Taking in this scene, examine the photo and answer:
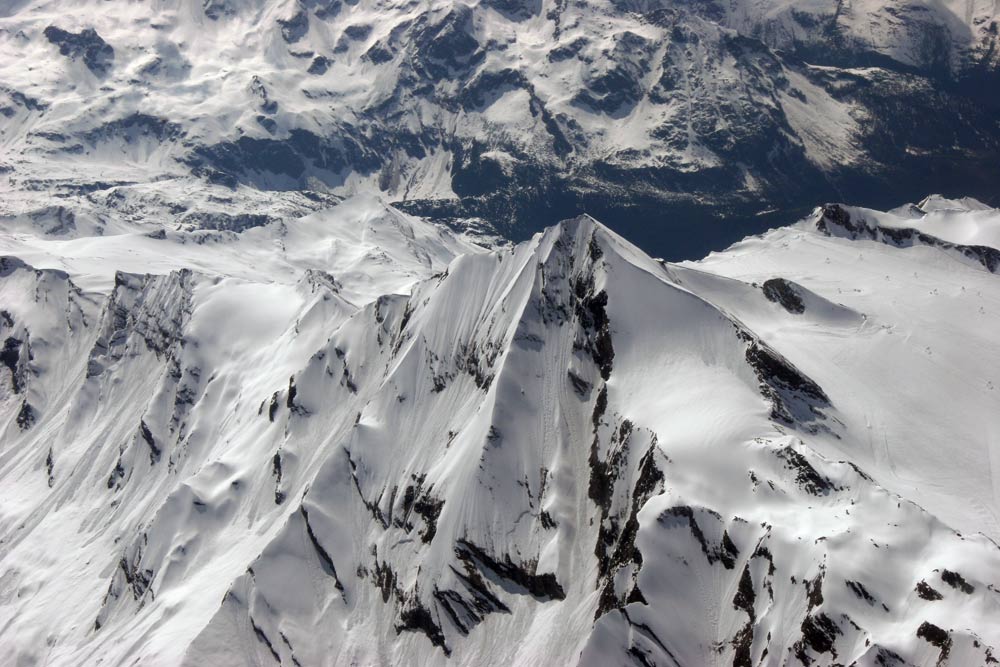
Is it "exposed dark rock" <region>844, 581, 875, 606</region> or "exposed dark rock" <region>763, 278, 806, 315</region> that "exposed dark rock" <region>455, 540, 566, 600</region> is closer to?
"exposed dark rock" <region>844, 581, 875, 606</region>

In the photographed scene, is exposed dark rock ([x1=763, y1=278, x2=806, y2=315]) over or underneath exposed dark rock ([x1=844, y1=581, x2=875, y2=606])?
underneath

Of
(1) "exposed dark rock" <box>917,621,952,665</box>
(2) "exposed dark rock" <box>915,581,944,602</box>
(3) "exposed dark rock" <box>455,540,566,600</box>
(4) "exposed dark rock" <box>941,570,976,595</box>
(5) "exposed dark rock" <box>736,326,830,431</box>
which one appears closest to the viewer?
(1) "exposed dark rock" <box>917,621,952,665</box>

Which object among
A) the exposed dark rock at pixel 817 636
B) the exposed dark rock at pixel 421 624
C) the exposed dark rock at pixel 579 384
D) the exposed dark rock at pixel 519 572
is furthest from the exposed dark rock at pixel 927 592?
the exposed dark rock at pixel 421 624

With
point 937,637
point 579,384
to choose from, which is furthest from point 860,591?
point 579,384

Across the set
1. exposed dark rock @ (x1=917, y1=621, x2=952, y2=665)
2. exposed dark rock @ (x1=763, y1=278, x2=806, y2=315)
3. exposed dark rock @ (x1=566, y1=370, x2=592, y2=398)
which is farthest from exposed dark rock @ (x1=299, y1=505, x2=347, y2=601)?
exposed dark rock @ (x1=917, y1=621, x2=952, y2=665)

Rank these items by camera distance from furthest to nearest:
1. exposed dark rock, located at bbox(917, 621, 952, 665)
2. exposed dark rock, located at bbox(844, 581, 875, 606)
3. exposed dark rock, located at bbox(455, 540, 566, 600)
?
exposed dark rock, located at bbox(455, 540, 566, 600) < exposed dark rock, located at bbox(844, 581, 875, 606) < exposed dark rock, located at bbox(917, 621, 952, 665)

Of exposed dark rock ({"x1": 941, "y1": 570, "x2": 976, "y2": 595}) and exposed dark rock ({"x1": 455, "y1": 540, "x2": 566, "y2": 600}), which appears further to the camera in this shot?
exposed dark rock ({"x1": 455, "y1": 540, "x2": 566, "y2": 600})

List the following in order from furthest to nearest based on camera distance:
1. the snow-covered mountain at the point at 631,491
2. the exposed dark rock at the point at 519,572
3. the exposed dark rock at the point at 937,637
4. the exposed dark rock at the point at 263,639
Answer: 1. the exposed dark rock at the point at 263,639
2. the exposed dark rock at the point at 519,572
3. the snow-covered mountain at the point at 631,491
4. the exposed dark rock at the point at 937,637

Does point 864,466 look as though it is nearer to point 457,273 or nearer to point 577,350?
point 577,350

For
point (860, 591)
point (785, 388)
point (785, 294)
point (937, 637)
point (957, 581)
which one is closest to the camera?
point (937, 637)

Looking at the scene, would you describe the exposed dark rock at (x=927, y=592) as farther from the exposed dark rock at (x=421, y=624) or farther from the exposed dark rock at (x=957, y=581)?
the exposed dark rock at (x=421, y=624)

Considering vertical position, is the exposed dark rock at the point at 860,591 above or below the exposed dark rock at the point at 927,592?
below

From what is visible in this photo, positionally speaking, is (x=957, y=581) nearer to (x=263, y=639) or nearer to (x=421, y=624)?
(x=421, y=624)
